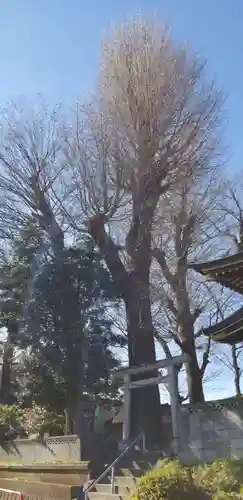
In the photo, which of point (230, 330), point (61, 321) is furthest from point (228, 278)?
point (61, 321)

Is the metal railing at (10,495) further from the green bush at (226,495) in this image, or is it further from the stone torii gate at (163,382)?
the green bush at (226,495)

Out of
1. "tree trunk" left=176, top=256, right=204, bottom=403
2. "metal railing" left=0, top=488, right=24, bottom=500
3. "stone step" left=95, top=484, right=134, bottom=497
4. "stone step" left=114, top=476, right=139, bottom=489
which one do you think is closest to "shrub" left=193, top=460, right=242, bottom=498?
"stone step" left=95, top=484, right=134, bottom=497

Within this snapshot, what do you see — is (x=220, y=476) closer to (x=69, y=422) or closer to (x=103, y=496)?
(x=103, y=496)

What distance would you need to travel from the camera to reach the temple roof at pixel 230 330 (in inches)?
362

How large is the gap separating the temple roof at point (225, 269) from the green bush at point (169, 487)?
3291 millimetres

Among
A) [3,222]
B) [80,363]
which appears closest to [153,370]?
[80,363]

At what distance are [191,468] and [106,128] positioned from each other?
11.4 meters

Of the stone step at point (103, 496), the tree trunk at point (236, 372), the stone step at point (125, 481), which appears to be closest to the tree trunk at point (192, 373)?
the stone step at point (125, 481)

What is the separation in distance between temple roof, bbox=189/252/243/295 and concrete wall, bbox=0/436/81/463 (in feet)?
19.4

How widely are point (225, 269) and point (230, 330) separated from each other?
4.08ft

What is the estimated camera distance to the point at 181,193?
17.0m

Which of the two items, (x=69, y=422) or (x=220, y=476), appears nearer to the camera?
(x=220, y=476)

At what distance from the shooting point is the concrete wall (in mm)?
12586

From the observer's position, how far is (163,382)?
43.7ft
